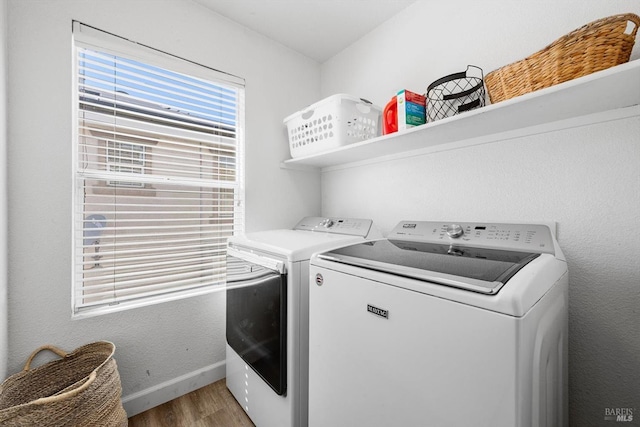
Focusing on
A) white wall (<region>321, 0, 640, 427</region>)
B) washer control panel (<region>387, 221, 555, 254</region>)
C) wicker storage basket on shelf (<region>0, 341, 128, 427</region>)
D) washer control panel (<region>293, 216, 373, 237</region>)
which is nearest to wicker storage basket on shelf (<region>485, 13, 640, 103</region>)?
white wall (<region>321, 0, 640, 427</region>)

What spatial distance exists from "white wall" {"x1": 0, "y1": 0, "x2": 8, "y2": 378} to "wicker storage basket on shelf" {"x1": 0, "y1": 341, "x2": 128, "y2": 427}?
12 centimetres

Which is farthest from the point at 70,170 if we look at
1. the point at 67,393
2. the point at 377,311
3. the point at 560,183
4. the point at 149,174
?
the point at 560,183

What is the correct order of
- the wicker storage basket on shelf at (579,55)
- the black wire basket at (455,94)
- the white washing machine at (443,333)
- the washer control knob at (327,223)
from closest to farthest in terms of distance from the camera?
the white washing machine at (443,333) < the wicker storage basket on shelf at (579,55) < the black wire basket at (455,94) < the washer control knob at (327,223)

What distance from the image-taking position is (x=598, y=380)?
1088mm

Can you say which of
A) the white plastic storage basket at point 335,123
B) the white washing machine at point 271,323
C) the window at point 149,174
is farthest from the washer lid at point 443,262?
the window at point 149,174

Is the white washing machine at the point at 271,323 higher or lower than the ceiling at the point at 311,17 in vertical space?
lower

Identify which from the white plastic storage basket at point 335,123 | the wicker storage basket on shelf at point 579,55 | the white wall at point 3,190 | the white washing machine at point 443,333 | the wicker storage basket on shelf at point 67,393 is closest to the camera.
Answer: the white washing machine at point 443,333

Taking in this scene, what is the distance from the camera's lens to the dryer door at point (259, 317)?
1273 millimetres

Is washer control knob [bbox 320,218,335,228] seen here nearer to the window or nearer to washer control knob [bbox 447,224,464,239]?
the window

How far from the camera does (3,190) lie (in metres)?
1.19

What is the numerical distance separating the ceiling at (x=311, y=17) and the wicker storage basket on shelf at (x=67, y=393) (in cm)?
219

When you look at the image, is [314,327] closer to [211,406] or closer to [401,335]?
[401,335]

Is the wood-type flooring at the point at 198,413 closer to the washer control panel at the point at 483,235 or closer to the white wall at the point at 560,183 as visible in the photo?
the washer control panel at the point at 483,235

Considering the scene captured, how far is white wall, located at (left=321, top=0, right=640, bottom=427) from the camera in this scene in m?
1.03
